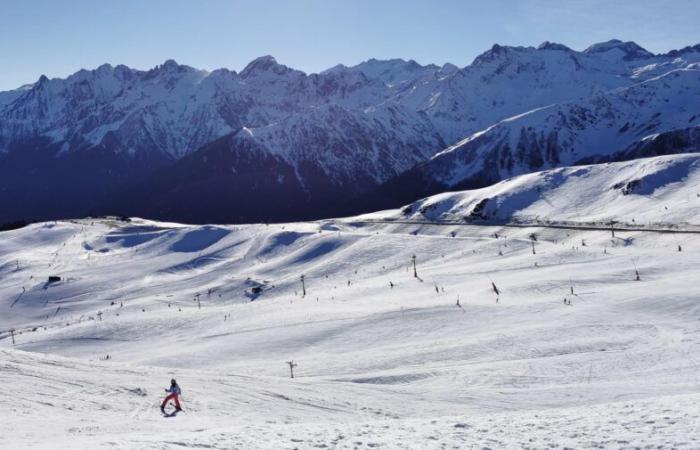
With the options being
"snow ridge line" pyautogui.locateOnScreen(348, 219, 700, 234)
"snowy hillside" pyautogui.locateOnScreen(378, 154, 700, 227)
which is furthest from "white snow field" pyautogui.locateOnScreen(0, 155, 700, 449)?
"snow ridge line" pyautogui.locateOnScreen(348, 219, 700, 234)

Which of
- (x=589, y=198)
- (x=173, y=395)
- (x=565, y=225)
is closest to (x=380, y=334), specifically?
(x=173, y=395)

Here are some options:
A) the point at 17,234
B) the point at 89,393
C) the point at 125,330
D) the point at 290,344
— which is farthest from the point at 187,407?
the point at 17,234

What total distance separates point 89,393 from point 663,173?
381ft

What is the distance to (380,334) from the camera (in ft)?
183

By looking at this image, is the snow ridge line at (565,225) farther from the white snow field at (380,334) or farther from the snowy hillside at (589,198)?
the snowy hillside at (589,198)

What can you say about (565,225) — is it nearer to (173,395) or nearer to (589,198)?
(589,198)

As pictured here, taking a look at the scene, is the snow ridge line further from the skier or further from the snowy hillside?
the skier

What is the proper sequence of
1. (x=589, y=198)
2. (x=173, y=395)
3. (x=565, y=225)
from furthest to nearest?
(x=589, y=198) < (x=565, y=225) < (x=173, y=395)

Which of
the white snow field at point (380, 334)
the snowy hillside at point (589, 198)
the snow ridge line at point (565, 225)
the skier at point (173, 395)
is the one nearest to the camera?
the white snow field at point (380, 334)

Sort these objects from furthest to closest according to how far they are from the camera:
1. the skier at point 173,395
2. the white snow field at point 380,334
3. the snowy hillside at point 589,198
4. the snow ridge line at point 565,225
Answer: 1. the snowy hillside at point 589,198
2. the snow ridge line at point 565,225
3. the skier at point 173,395
4. the white snow field at point 380,334

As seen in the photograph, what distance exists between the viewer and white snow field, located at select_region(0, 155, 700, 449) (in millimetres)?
26891

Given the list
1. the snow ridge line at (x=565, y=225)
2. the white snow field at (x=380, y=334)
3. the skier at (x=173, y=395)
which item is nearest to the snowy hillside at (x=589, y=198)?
the white snow field at (x=380, y=334)

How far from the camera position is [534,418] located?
27.9 meters

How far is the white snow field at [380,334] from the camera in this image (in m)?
26.9
